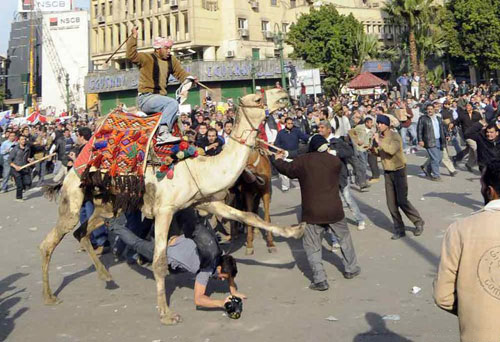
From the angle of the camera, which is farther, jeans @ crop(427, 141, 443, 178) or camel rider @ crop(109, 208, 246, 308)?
jeans @ crop(427, 141, 443, 178)

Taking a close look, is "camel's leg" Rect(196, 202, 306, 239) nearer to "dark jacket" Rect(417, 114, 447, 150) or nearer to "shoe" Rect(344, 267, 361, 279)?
"shoe" Rect(344, 267, 361, 279)

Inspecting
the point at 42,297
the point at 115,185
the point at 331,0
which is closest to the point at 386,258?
the point at 115,185

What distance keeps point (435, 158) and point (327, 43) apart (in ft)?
144

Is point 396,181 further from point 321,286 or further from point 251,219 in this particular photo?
point 251,219

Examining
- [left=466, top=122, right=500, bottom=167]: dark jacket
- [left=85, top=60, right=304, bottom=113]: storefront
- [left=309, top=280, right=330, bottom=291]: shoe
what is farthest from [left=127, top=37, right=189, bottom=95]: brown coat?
[left=85, top=60, right=304, bottom=113]: storefront

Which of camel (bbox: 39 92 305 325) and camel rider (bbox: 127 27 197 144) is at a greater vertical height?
camel rider (bbox: 127 27 197 144)

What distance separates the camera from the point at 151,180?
791 cm

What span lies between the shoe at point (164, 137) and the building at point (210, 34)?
50233 mm

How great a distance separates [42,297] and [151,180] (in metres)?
2.33

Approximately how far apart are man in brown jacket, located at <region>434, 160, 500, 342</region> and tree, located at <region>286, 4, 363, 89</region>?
5594 cm

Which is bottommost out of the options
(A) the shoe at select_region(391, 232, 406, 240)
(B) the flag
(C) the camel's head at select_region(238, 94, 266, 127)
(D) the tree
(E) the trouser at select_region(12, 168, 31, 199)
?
(A) the shoe at select_region(391, 232, 406, 240)

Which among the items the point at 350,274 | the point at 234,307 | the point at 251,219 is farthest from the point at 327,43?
the point at 234,307

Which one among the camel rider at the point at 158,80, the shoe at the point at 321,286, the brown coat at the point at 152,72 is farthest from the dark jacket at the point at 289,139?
the shoe at the point at 321,286

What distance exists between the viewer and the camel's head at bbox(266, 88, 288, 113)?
24.5 ft
